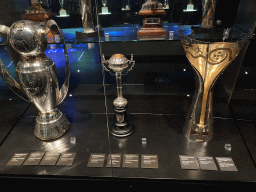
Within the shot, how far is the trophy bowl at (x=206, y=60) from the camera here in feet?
2.54

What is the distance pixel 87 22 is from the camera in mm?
1039

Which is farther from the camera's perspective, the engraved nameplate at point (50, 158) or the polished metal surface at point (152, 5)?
the polished metal surface at point (152, 5)

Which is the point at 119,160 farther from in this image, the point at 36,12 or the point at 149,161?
the point at 36,12

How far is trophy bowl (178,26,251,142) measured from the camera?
77 centimetres

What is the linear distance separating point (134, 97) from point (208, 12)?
62 centimetres

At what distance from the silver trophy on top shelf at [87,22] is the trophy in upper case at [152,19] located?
217 millimetres

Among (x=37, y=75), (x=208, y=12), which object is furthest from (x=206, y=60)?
(x=37, y=75)

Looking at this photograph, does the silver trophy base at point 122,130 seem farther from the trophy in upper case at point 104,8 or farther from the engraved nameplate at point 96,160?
the trophy in upper case at point 104,8

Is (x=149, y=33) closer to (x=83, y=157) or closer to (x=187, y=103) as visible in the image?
(x=187, y=103)

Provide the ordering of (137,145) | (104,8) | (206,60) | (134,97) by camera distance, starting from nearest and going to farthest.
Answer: (206,60)
(137,145)
(104,8)
(134,97)

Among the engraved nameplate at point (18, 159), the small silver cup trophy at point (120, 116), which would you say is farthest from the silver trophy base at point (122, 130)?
the engraved nameplate at point (18, 159)

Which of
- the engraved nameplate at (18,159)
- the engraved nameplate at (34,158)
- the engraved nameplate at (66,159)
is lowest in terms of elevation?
the engraved nameplate at (18,159)

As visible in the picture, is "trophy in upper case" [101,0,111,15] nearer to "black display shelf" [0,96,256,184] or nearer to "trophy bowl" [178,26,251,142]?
"trophy bowl" [178,26,251,142]

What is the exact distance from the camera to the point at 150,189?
2.69ft
